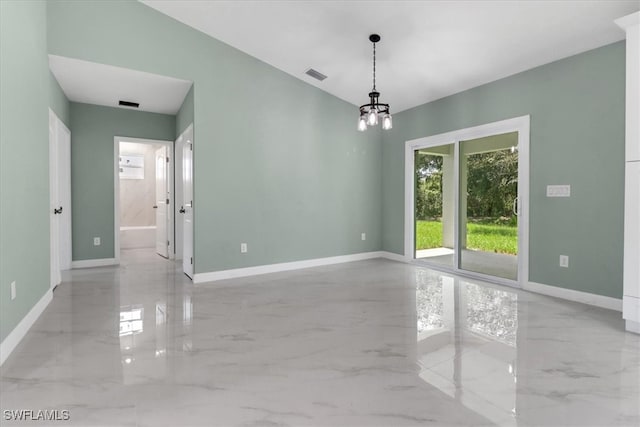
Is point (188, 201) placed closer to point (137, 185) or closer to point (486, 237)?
point (486, 237)

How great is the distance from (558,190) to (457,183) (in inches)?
54.5

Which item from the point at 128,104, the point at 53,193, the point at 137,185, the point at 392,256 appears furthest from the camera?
the point at 137,185

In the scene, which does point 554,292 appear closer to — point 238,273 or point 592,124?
point 592,124

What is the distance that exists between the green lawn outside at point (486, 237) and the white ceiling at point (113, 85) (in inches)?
167

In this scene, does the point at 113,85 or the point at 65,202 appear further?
the point at 65,202

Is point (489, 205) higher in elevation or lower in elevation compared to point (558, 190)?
lower

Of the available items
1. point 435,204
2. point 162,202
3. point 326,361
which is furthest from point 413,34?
point 162,202

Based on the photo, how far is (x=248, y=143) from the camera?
190 inches

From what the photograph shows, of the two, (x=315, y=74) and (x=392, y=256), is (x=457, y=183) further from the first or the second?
(x=315, y=74)

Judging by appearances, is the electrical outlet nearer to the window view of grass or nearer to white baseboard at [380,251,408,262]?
the window view of grass

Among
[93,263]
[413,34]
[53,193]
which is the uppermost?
[413,34]

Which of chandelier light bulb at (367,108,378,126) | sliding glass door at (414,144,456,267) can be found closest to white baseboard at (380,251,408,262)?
sliding glass door at (414,144,456,267)

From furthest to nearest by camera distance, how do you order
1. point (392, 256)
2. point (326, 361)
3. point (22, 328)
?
1. point (392, 256)
2. point (22, 328)
3. point (326, 361)

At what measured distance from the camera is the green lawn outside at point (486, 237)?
4.46 m
